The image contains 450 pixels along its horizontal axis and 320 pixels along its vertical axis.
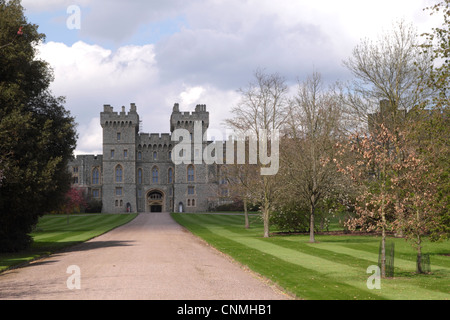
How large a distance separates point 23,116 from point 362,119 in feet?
79.6

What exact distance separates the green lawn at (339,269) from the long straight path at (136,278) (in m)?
0.91

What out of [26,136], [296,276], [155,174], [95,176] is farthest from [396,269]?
[95,176]

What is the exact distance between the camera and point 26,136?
2419 cm

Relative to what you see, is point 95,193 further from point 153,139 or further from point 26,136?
point 26,136

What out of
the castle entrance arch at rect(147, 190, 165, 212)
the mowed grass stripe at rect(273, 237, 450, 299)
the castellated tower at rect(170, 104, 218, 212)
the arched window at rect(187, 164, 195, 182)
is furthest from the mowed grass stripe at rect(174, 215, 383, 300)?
the castle entrance arch at rect(147, 190, 165, 212)

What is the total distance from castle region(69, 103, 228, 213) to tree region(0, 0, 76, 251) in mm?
59132

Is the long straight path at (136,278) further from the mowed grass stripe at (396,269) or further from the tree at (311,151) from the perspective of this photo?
the tree at (311,151)

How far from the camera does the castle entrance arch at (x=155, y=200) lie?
9006cm

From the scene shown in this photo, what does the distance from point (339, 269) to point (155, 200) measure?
74.1m

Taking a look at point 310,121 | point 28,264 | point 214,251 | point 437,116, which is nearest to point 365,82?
point 310,121

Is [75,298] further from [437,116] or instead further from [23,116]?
[23,116]

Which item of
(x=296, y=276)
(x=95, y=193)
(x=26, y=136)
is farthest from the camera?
(x=95, y=193)

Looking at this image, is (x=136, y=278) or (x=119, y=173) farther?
(x=119, y=173)

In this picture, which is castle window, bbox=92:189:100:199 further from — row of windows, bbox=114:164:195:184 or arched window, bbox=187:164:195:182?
arched window, bbox=187:164:195:182
